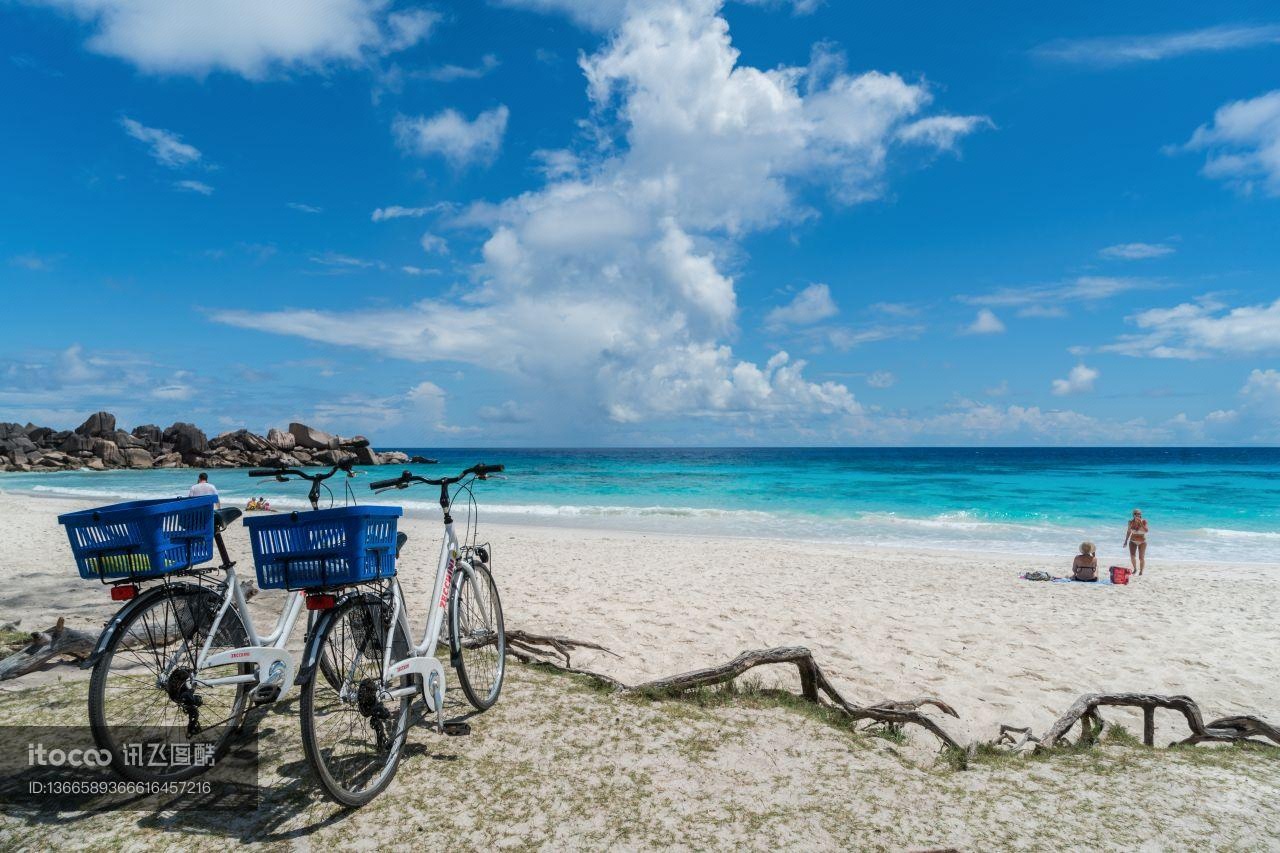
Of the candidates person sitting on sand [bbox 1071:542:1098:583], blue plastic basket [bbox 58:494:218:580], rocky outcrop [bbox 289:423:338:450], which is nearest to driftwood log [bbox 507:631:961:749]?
blue plastic basket [bbox 58:494:218:580]

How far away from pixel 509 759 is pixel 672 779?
3.01 ft

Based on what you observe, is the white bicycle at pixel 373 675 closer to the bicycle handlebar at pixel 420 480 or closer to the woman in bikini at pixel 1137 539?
the bicycle handlebar at pixel 420 480

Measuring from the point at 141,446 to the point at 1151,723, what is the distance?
305ft

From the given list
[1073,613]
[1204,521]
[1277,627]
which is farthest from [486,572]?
[1204,521]

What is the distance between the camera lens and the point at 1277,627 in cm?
976

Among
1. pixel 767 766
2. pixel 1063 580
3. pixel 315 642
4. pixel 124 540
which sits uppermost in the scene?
pixel 124 540

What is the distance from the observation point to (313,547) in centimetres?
316

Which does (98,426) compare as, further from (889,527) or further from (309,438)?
(889,527)

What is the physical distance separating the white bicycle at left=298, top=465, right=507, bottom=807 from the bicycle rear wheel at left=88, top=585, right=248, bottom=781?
59cm

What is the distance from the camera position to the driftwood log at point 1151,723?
4371mm

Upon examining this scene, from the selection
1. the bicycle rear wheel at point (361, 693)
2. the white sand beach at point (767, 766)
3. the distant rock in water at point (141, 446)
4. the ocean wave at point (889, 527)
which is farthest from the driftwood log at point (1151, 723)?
the distant rock in water at point (141, 446)

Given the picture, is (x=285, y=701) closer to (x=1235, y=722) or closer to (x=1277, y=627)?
(x=1235, y=722)

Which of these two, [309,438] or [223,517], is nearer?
[223,517]

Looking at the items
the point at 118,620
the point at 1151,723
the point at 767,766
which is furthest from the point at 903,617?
the point at 118,620
